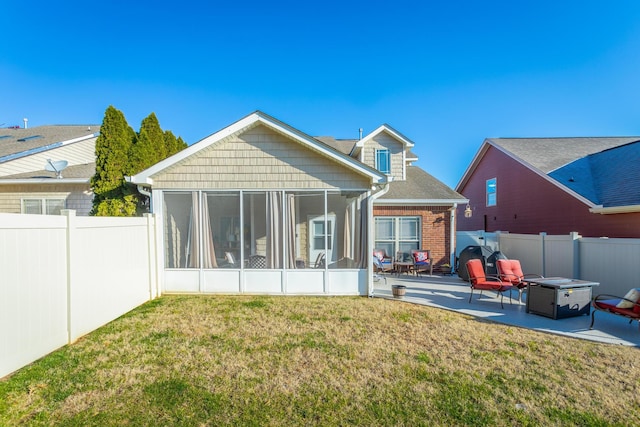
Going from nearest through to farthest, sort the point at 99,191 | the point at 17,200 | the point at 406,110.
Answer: the point at 99,191 → the point at 17,200 → the point at 406,110

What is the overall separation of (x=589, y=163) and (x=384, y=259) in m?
9.67

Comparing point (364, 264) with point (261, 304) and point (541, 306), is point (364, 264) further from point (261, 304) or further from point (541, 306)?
point (541, 306)

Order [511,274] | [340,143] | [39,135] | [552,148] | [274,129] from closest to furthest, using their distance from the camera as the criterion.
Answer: [511,274] < [274,129] < [552,148] < [39,135] < [340,143]

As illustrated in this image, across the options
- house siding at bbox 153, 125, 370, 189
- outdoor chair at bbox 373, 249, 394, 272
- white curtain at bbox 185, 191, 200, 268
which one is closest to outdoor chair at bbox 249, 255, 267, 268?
white curtain at bbox 185, 191, 200, 268

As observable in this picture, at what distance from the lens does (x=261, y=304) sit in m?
7.18

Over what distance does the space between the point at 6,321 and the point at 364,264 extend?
6.70 m

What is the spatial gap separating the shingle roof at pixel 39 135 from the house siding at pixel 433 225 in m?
13.9

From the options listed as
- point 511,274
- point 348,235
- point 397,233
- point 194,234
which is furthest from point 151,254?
point 511,274

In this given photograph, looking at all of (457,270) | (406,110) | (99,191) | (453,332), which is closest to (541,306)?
(453,332)

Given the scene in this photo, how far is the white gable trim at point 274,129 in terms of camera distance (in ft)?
25.5

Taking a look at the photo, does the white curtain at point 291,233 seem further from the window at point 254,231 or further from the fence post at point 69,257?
the fence post at point 69,257

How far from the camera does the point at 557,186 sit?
1127cm

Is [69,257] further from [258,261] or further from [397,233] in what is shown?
[397,233]

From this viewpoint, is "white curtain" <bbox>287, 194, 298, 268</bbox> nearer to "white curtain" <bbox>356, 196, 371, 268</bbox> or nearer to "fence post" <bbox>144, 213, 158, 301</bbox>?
"white curtain" <bbox>356, 196, 371, 268</bbox>
